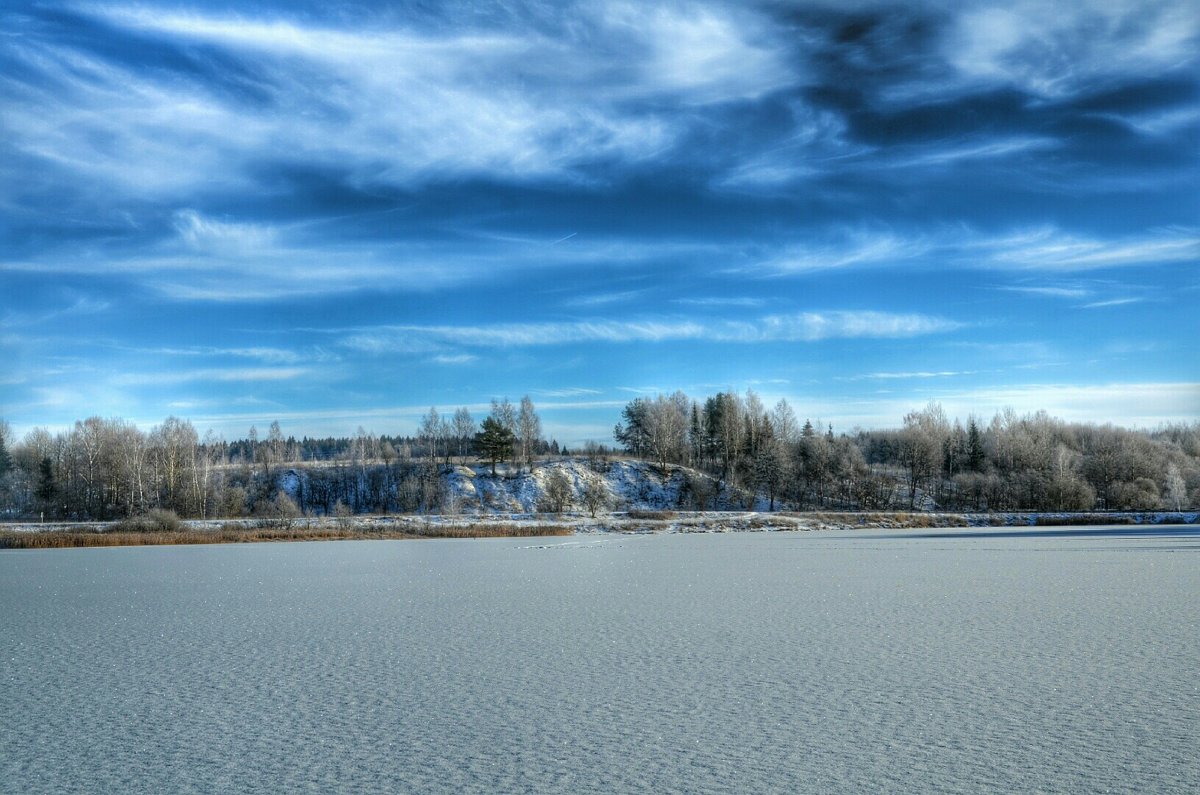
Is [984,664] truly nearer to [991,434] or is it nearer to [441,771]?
[441,771]

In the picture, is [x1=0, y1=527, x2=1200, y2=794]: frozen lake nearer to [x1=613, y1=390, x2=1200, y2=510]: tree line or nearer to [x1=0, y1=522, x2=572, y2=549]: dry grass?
[x1=0, y1=522, x2=572, y2=549]: dry grass

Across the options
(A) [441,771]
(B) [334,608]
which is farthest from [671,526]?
(A) [441,771]

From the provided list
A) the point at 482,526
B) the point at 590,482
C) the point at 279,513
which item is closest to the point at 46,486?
the point at 279,513

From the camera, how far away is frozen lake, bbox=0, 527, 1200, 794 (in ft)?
17.4

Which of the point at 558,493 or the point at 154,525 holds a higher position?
the point at 558,493

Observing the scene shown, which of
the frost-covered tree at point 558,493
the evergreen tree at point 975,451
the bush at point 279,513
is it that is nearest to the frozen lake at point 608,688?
the bush at point 279,513

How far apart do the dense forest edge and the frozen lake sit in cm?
4552

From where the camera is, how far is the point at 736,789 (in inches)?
195

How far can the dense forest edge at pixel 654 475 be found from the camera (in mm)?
69188

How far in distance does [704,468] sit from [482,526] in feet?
172

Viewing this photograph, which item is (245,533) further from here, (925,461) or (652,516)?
(925,461)

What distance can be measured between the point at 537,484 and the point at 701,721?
70.5 m

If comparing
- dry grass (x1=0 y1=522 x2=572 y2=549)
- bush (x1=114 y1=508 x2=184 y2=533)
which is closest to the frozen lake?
dry grass (x1=0 y1=522 x2=572 y2=549)

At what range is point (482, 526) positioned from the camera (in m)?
43.8
